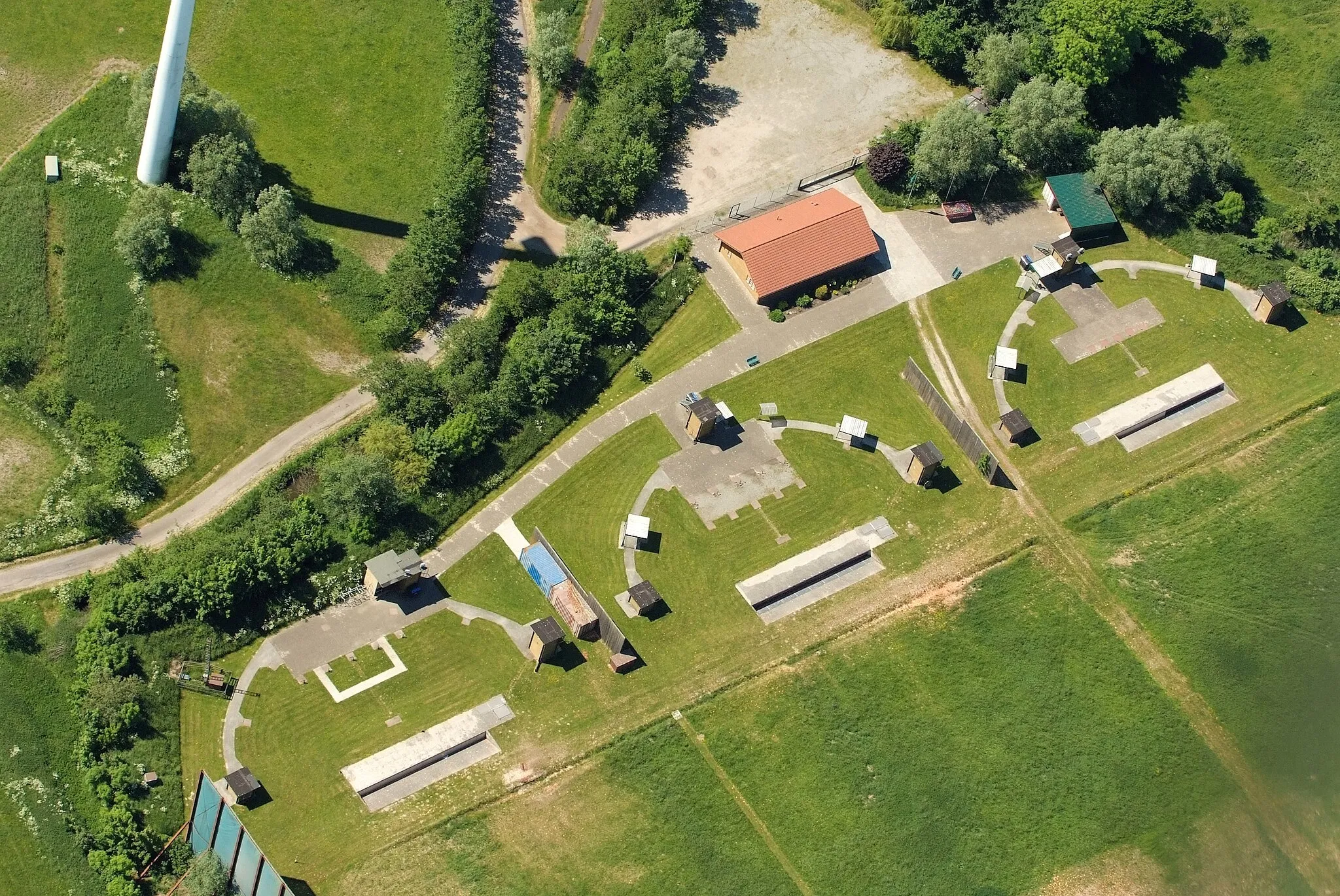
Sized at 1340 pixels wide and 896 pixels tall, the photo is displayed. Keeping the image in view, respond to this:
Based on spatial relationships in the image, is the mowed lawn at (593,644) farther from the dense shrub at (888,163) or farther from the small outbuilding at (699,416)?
the dense shrub at (888,163)

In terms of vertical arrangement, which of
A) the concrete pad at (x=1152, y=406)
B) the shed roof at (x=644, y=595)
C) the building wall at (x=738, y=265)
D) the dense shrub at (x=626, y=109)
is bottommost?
the concrete pad at (x=1152, y=406)

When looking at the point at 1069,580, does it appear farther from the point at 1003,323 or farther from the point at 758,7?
the point at 758,7

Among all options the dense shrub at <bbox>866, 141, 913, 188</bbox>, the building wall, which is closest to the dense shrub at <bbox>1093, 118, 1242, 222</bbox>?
the dense shrub at <bbox>866, 141, 913, 188</bbox>

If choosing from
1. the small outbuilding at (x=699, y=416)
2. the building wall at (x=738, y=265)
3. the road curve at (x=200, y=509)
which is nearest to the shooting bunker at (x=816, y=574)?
the small outbuilding at (x=699, y=416)

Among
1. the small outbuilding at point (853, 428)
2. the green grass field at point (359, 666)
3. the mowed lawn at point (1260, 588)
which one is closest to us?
the green grass field at point (359, 666)

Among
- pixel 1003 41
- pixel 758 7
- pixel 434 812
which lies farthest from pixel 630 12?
pixel 434 812
